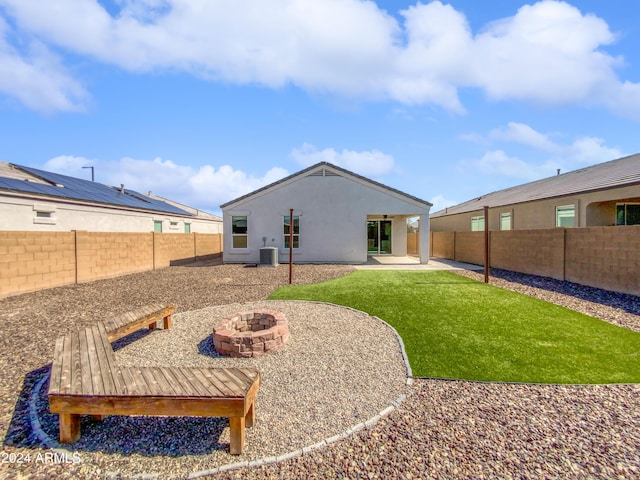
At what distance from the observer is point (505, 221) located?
19.8 meters

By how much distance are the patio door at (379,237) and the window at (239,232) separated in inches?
356

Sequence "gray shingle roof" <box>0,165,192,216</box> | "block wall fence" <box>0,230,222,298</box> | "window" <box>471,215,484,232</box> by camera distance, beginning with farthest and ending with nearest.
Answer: "window" <box>471,215,484,232</box>, "gray shingle roof" <box>0,165,192,216</box>, "block wall fence" <box>0,230,222,298</box>

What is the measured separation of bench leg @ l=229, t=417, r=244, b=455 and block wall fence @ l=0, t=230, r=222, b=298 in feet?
34.1

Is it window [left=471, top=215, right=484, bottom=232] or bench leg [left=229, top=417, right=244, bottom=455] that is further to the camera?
window [left=471, top=215, right=484, bottom=232]

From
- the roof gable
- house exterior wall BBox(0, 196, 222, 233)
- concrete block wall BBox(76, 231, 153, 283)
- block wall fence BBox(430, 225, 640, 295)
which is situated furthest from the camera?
the roof gable

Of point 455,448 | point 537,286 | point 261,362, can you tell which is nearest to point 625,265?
point 537,286

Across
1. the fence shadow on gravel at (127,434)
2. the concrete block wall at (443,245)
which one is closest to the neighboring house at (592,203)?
the concrete block wall at (443,245)

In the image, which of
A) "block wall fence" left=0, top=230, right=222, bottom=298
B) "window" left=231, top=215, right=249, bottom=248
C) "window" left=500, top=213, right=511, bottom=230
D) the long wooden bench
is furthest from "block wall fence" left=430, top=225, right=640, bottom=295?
"block wall fence" left=0, top=230, right=222, bottom=298

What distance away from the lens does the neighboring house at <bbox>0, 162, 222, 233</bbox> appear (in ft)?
40.4

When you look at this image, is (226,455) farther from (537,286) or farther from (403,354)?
(537,286)

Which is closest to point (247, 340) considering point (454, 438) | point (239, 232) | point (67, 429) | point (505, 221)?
point (67, 429)

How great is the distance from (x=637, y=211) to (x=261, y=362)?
18.3 meters

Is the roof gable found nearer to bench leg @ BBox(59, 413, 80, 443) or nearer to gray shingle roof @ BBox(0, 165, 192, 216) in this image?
gray shingle roof @ BBox(0, 165, 192, 216)

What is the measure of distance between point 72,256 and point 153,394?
1126cm
